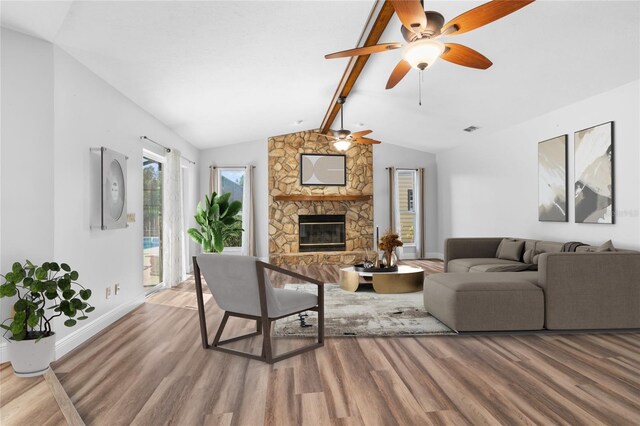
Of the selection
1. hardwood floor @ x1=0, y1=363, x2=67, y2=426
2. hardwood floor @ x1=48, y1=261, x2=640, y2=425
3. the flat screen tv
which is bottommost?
hardwood floor @ x1=48, y1=261, x2=640, y2=425

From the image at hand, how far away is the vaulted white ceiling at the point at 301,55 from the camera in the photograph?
312 centimetres

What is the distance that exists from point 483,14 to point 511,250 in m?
3.92

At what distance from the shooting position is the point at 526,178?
6.10 metres

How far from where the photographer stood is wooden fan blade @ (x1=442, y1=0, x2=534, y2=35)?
228cm

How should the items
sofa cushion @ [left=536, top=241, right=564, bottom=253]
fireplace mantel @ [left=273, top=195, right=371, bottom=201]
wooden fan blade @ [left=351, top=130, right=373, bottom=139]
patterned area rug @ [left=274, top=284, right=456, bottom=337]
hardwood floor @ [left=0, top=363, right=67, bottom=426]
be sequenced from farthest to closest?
fireplace mantel @ [left=273, top=195, right=371, bottom=201]
wooden fan blade @ [left=351, top=130, right=373, bottom=139]
sofa cushion @ [left=536, top=241, right=564, bottom=253]
patterned area rug @ [left=274, top=284, right=456, bottom=337]
hardwood floor @ [left=0, top=363, right=67, bottom=426]

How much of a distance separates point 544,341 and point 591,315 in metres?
0.58

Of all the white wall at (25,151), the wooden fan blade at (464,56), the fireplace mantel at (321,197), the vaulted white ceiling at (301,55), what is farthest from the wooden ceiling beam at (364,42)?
the white wall at (25,151)

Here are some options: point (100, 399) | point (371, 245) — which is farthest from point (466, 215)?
point (100, 399)

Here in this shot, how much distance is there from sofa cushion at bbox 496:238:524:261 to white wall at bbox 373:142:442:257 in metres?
3.48

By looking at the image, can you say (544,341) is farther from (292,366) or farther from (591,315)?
(292,366)

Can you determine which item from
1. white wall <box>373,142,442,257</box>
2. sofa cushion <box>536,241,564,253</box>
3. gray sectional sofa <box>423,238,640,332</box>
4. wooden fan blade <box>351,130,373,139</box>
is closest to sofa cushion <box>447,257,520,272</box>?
sofa cushion <box>536,241,564,253</box>

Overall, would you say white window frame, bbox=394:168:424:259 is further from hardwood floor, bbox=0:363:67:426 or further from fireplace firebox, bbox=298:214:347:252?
hardwood floor, bbox=0:363:67:426

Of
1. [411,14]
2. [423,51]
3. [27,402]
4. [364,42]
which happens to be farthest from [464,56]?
[27,402]

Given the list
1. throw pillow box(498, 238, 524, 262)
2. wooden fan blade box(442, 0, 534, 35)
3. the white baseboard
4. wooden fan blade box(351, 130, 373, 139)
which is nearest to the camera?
wooden fan blade box(442, 0, 534, 35)
